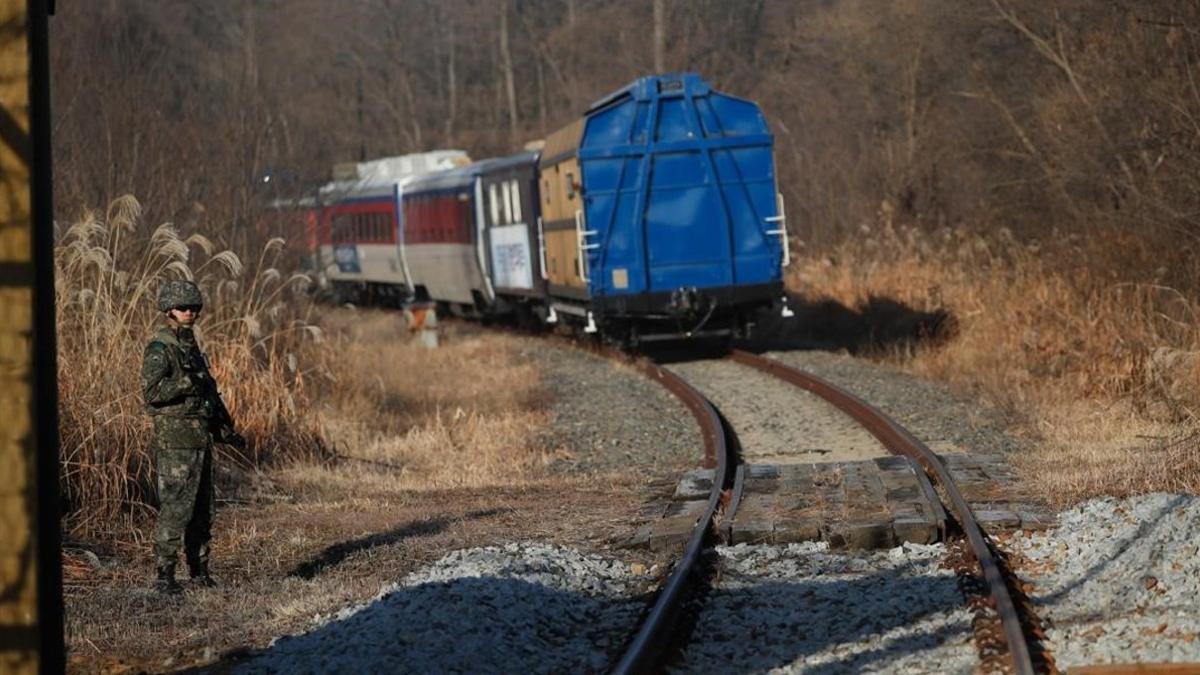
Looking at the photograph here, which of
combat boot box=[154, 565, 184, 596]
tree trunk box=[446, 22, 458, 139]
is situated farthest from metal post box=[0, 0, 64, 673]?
tree trunk box=[446, 22, 458, 139]

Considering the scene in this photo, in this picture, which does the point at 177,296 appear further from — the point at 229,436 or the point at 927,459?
the point at 927,459

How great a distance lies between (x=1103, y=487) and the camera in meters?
10.8

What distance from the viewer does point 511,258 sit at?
27.5 meters

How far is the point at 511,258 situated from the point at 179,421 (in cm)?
1854

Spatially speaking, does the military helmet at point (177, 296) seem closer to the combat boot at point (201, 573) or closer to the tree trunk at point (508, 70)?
the combat boot at point (201, 573)

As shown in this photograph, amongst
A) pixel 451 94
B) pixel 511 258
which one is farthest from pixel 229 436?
pixel 451 94

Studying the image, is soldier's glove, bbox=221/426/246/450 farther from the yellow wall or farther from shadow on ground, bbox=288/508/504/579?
the yellow wall

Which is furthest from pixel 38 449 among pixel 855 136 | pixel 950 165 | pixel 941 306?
pixel 855 136

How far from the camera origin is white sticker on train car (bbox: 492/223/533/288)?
2636 centimetres

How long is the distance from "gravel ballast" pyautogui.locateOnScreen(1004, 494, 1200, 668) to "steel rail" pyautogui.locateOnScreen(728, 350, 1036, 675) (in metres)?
0.20

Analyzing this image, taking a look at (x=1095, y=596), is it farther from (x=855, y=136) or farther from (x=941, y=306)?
(x=855, y=136)

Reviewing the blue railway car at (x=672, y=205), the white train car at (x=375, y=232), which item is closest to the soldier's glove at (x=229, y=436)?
the blue railway car at (x=672, y=205)

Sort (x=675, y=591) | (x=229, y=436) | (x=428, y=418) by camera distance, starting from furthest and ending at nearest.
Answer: (x=428, y=418) < (x=229, y=436) < (x=675, y=591)

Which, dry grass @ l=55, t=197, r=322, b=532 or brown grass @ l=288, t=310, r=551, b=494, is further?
brown grass @ l=288, t=310, r=551, b=494
